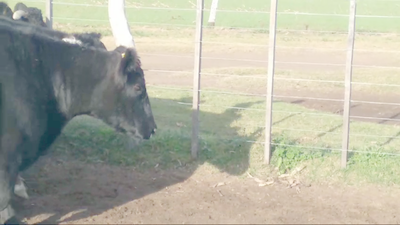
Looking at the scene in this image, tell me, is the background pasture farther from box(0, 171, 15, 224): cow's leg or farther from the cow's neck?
box(0, 171, 15, 224): cow's leg

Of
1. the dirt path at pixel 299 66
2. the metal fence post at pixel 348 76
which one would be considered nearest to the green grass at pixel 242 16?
the dirt path at pixel 299 66

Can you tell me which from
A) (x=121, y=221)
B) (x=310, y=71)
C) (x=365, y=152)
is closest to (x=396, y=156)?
(x=365, y=152)

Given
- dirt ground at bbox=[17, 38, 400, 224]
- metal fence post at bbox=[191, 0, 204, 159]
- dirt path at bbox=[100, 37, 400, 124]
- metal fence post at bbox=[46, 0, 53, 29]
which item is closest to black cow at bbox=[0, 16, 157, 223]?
dirt ground at bbox=[17, 38, 400, 224]

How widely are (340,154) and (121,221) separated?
3.42 metres

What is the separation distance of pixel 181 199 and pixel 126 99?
1631 millimetres

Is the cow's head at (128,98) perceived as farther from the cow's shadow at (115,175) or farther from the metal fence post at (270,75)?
the metal fence post at (270,75)

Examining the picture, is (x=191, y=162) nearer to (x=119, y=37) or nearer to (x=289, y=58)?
(x=119, y=37)

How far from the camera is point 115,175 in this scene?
8250mm

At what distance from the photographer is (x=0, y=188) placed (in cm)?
586

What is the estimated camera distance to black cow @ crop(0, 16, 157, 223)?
19.4 feet

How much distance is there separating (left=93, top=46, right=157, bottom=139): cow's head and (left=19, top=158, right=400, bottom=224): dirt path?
0.99 meters

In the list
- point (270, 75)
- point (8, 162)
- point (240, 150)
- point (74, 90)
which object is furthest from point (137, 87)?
point (240, 150)

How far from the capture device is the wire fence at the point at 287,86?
28.2 ft

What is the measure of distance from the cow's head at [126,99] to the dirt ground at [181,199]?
3.25 feet
